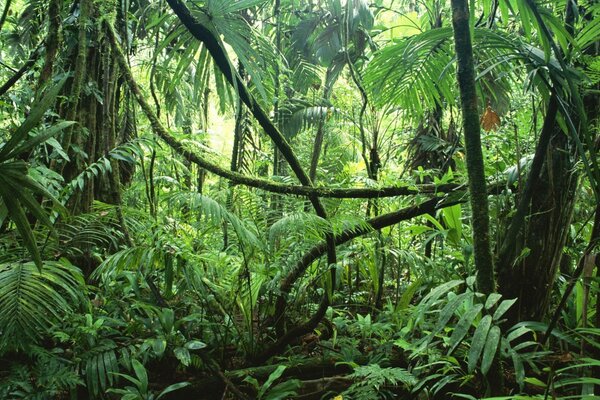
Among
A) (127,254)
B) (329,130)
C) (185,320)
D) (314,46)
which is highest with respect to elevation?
(314,46)

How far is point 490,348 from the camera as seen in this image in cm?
120

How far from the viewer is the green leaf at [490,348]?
3.84 ft

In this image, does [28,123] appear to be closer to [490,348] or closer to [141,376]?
[141,376]

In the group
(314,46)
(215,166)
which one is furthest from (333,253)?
(314,46)

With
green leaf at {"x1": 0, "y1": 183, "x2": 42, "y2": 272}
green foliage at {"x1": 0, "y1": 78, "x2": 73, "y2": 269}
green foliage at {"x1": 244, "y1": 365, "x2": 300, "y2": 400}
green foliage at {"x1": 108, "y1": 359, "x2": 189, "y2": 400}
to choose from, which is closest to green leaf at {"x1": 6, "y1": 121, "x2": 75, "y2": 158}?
green foliage at {"x1": 0, "y1": 78, "x2": 73, "y2": 269}

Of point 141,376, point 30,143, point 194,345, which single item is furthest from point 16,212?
point 194,345

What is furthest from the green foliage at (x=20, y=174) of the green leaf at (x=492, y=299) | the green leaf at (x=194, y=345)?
the green leaf at (x=492, y=299)

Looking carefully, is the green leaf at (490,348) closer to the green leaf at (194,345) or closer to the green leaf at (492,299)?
the green leaf at (492,299)

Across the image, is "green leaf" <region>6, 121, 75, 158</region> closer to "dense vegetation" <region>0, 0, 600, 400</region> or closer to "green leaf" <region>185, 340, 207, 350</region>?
"dense vegetation" <region>0, 0, 600, 400</region>

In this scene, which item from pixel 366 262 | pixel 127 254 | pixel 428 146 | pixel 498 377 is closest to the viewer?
pixel 498 377

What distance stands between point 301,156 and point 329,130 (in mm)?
528

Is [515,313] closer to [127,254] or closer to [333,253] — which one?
[333,253]

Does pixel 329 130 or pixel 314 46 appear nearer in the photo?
pixel 314 46

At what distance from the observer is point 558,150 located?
1.89 metres
